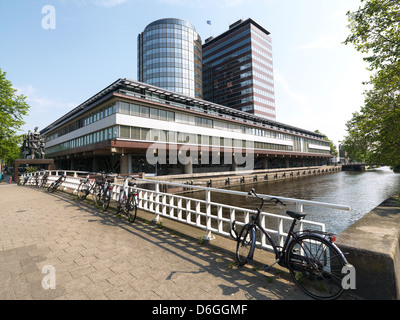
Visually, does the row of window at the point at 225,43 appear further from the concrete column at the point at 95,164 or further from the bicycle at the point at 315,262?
the bicycle at the point at 315,262

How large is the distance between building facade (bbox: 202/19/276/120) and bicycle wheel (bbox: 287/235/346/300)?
75.7 m

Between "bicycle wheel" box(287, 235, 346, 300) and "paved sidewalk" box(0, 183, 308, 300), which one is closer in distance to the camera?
"bicycle wheel" box(287, 235, 346, 300)

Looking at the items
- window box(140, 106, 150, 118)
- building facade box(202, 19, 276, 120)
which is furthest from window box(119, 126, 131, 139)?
building facade box(202, 19, 276, 120)

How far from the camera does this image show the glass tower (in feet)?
218

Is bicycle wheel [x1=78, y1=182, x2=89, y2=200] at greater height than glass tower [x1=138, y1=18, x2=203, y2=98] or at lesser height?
lesser

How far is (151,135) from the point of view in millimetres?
27609

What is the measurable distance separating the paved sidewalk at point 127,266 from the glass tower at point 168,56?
217ft

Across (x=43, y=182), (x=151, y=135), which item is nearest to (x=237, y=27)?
(x=151, y=135)

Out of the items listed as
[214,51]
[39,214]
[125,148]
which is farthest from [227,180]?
[214,51]

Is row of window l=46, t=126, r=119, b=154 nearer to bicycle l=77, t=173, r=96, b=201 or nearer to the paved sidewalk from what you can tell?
bicycle l=77, t=173, r=96, b=201

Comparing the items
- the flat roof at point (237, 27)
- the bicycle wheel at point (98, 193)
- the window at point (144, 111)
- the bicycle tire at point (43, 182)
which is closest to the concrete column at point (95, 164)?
the window at point (144, 111)

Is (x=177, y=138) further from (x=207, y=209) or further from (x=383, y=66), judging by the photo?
(x=207, y=209)

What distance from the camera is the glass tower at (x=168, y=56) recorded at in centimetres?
6638
